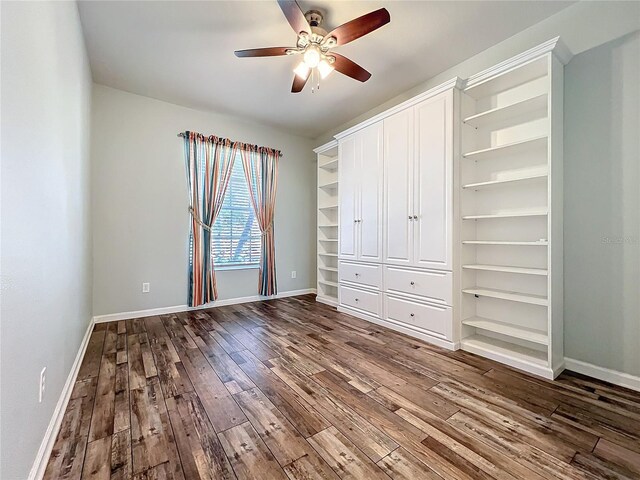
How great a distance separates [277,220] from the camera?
477 cm

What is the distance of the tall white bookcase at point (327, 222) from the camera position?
4.50 meters

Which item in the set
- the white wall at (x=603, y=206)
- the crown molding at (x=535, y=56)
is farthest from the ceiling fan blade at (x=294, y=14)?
the white wall at (x=603, y=206)

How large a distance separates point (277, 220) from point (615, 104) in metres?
4.04

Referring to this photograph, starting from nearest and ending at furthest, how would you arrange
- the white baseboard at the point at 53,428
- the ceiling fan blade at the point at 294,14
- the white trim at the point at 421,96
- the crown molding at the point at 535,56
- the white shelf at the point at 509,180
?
the white baseboard at the point at 53,428 < the ceiling fan blade at the point at 294,14 < the crown molding at the point at 535,56 < the white shelf at the point at 509,180 < the white trim at the point at 421,96

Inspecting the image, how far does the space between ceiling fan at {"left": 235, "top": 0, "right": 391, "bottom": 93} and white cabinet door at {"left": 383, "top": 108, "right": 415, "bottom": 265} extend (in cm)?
74

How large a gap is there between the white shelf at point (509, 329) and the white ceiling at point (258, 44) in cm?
Answer: 265

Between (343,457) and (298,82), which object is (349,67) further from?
(343,457)

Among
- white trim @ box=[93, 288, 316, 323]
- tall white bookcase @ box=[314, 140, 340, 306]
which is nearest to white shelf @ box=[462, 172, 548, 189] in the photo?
tall white bookcase @ box=[314, 140, 340, 306]

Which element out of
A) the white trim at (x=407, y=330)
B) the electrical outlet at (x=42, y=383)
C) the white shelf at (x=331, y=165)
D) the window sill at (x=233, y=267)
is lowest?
the white trim at (x=407, y=330)

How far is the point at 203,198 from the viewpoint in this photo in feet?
13.0

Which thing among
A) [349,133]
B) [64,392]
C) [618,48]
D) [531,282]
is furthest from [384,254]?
[64,392]

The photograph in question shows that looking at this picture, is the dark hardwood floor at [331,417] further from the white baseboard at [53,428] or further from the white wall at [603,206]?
the white wall at [603,206]

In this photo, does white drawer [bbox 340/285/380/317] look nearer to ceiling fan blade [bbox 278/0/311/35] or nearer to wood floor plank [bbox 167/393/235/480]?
wood floor plank [bbox 167/393/235/480]

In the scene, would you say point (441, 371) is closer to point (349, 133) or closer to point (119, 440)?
point (119, 440)
